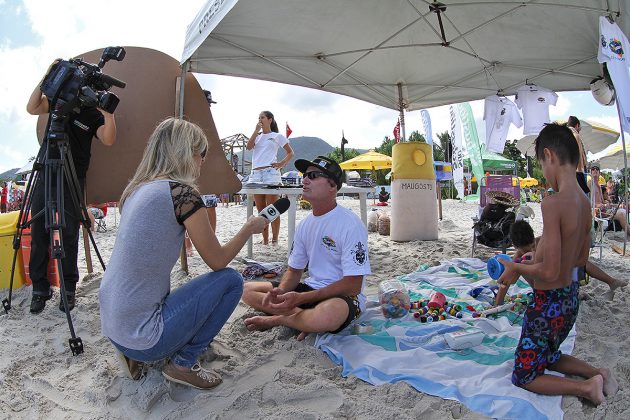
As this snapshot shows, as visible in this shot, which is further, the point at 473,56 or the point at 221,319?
the point at 473,56

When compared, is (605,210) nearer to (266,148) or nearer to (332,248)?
(266,148)

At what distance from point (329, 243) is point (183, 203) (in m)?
1.05

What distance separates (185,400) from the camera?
1787 mm

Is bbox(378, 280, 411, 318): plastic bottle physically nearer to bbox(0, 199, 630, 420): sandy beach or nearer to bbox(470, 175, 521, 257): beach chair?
bbox(0, 199, 630, 420): sandy beach

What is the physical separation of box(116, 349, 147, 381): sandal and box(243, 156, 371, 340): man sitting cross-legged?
Answer: 0.72 metres

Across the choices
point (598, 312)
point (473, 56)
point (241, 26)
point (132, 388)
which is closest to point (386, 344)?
point (132, 388)

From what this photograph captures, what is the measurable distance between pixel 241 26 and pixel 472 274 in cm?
331

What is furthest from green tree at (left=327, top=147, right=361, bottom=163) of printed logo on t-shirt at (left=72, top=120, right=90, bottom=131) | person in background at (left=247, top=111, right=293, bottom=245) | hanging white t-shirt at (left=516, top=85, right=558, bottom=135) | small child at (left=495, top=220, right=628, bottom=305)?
printed logo on t-shirt at (left=72, top=120, right=90, bottom=131)

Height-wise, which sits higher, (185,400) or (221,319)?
(221,319)

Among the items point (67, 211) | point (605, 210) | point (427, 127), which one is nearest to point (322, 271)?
point (67, 211)

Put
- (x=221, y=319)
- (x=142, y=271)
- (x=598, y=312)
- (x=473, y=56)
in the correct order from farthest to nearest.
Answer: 1. (x=473, y=56)
2. (x=598, y=312)
3. (x=221, y=319)
4. (x=142, y=271)

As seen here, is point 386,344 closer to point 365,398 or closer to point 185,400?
point 365,398

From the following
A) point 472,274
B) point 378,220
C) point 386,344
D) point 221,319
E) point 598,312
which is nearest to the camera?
point 221,319

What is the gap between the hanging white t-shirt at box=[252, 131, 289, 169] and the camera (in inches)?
201
